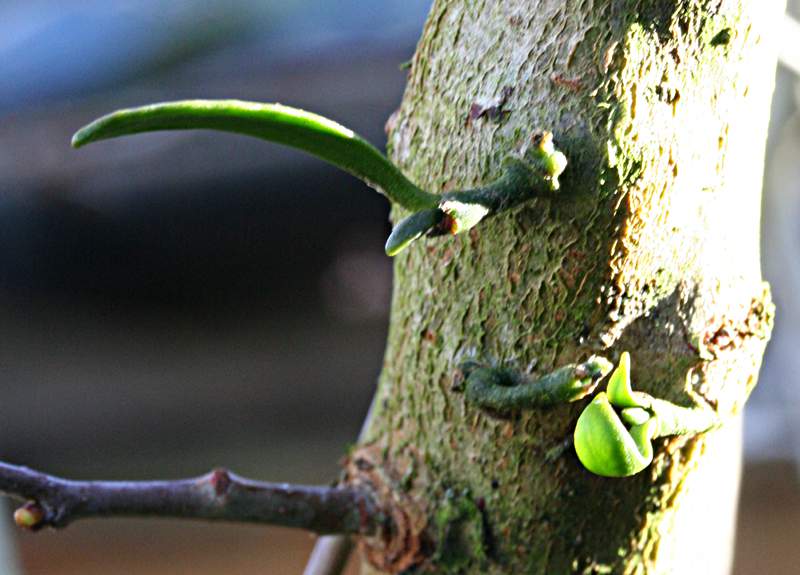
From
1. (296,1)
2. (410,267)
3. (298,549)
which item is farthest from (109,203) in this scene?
(410,267)

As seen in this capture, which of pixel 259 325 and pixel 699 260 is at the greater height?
pixel 259 325

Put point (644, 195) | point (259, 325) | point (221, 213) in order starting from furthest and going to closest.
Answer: point (259, 325) < point (221, 213) < point (644, 195)

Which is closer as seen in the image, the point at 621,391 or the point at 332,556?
the point at 621,391

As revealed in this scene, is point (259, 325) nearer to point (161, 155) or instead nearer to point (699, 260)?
point (161, 155)

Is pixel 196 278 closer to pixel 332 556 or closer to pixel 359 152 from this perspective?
pixel 332 556

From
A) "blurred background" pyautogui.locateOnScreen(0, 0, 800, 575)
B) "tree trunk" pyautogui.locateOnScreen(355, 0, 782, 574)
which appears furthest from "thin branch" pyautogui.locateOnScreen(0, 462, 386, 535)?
"blurred background" pyautogui.locateOnScreen(0, 0, 800, 575)

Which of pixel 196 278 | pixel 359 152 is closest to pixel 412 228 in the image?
pixel 359 152
